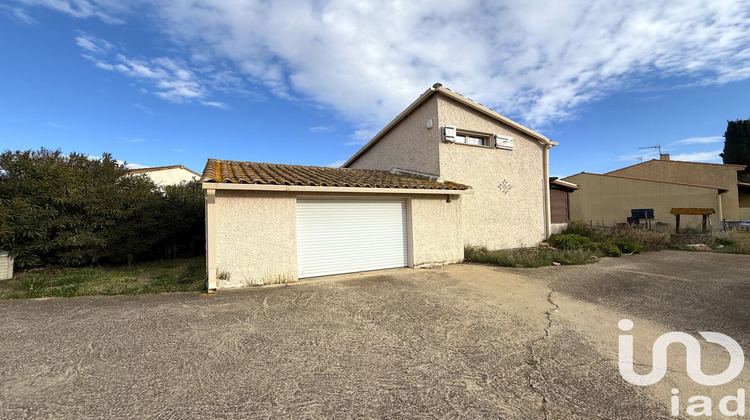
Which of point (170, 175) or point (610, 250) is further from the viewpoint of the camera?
point (170, 175)

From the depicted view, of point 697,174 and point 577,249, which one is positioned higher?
point 697,174

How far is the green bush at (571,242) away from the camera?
35.2 feet

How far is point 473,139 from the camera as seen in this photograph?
11195mm

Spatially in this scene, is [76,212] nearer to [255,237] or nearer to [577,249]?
[255,237]

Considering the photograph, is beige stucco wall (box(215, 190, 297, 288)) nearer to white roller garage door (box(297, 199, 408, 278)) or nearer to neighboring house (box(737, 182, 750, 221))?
white roller garage door (box(297, 199, 408, 278))

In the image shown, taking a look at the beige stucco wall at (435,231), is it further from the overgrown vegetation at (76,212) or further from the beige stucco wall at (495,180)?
the overgrown vegetation at (76,212)

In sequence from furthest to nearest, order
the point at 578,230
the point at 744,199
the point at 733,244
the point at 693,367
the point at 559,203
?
the point at 744,199
the point at 559,203
the point at 578,230
the point at 733,244
the point at 693,367

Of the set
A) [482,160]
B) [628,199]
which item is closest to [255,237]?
[482,160]

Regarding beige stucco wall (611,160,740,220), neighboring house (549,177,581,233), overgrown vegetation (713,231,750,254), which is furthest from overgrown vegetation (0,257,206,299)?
beige stucco wall (611,160,740,220)

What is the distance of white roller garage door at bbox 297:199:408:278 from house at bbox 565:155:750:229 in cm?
1882

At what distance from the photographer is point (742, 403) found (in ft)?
8.47

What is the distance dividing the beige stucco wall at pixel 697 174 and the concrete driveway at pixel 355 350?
24073 mm

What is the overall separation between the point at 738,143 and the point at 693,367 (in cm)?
4818

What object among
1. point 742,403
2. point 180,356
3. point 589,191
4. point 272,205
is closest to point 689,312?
point 742,403
